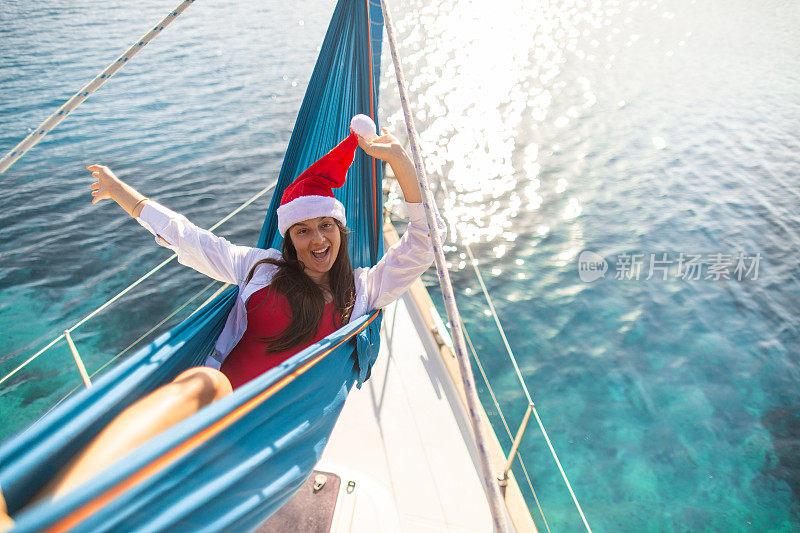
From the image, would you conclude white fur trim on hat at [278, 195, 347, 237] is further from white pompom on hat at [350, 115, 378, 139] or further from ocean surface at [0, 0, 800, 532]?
ocean surface at [0, 0, 800, 532]

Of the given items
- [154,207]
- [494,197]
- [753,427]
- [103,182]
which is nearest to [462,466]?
[154,207]

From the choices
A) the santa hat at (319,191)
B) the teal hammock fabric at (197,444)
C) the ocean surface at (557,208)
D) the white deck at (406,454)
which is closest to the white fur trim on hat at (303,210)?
the santa hat at (319,191)

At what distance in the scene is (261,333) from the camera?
1.25 meters

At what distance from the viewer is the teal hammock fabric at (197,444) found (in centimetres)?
60

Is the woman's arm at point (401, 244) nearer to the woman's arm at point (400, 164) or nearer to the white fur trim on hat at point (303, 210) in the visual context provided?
the woman's arm at point (400, 164)

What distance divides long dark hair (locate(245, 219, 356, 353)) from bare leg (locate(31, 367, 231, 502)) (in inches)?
10.7

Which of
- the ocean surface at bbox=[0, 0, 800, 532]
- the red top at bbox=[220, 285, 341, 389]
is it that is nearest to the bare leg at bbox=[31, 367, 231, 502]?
the red top at bbox=[220, 285, 341, 389]

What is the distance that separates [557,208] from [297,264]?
3.25 meters

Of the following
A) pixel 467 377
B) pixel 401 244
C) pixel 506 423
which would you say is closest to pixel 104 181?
pixel 401 244

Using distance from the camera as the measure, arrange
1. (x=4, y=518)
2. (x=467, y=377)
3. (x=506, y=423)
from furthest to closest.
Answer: (x=506, y=423), (x=467, y=377), (x=4, y=518)

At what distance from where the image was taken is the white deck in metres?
1.35

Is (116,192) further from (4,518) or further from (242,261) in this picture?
(4,518)

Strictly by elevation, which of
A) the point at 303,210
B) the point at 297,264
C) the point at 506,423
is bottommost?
the point at 506,423

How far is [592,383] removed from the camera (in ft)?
9.21
